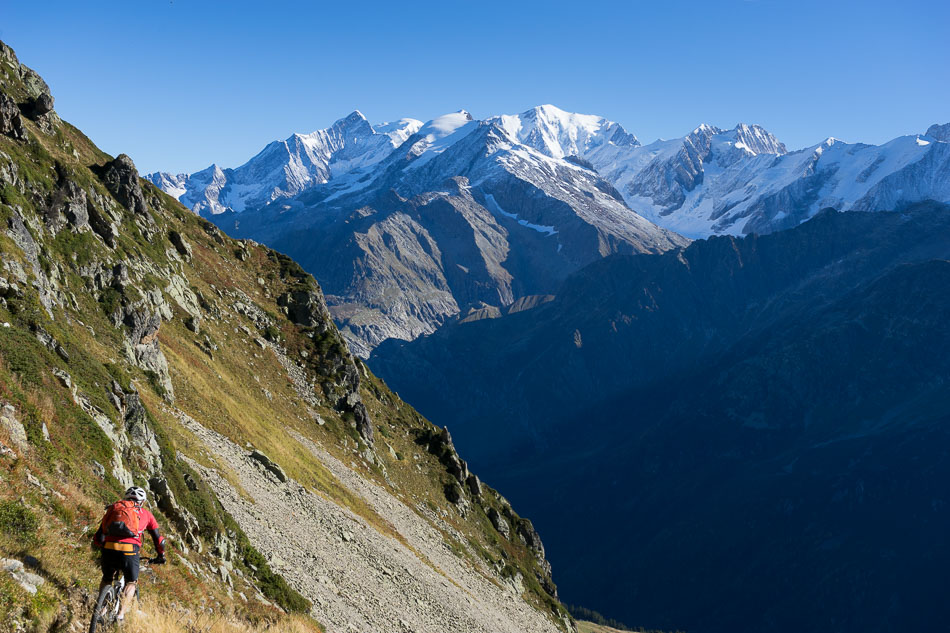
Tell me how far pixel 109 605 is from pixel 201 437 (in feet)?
102

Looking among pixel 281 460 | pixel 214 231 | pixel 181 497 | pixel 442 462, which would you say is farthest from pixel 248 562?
pixel 214 231

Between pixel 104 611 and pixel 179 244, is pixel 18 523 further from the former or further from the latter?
pixel 179 244

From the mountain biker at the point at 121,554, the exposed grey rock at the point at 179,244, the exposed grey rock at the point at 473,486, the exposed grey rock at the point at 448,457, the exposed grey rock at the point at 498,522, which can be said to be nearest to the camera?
the mountain biker at the point at 121,554

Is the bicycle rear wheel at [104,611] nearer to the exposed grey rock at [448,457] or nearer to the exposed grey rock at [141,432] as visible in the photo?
the exposed grey rock at [141,432]

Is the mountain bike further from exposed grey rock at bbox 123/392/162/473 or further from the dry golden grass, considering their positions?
exposed grey rock at bbox 123/392/162/473

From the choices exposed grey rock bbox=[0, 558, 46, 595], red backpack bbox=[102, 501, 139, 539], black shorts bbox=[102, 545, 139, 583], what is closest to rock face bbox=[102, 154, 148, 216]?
red backpack bbox=[102, 501, 139, 539]

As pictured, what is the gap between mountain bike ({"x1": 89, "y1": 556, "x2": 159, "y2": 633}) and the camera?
15337mm

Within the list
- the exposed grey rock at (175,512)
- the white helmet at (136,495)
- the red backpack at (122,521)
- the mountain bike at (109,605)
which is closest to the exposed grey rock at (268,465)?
the exposed grey rock at (175,512)

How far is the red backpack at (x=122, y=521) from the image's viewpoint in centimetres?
1631

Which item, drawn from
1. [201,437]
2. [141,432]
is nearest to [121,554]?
[141,432]

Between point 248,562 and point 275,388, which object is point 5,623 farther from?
point 275,388

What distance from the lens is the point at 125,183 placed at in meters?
73.2

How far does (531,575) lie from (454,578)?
35796 mm

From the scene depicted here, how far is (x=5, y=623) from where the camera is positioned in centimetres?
1427
